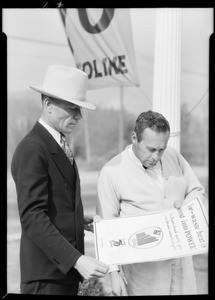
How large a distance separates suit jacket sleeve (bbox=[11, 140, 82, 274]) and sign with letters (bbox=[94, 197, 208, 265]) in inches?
9.6

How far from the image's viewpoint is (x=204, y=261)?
226 centimetres

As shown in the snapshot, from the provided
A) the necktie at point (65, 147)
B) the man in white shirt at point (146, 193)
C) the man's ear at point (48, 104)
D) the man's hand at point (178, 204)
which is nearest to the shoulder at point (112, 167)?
the man in white shirt at point (146, 193)

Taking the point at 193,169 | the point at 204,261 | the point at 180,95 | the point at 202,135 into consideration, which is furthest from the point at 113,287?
the point at 180,95

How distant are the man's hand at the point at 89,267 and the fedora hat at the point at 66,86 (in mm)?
650

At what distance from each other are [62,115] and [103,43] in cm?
62

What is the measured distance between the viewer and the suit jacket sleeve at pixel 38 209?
1.74m

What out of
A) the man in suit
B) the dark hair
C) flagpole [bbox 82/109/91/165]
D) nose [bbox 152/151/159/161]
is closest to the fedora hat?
the man in suit

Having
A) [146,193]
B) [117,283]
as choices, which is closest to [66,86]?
[146,193]

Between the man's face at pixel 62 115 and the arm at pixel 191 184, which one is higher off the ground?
the man's face at pixel 62 115

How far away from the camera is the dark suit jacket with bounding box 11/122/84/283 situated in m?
1.75

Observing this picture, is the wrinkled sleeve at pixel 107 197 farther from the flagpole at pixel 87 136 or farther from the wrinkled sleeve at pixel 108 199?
the flagpole at pixel 87 136

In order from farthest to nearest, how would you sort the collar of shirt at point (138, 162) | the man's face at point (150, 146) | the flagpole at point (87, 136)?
1. the flagpole at point (87, 136)
2. the collar of shirt at point (138, 162)
3. the man's face at point (150, 146)

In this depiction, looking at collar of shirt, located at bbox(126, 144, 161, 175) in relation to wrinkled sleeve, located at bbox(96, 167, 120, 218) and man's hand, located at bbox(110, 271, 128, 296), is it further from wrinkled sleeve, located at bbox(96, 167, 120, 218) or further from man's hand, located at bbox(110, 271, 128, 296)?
man's hand, located at bbox(110, 271, 128, 296)

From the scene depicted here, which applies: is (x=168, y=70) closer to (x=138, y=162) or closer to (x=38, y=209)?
(x=138, y=162)
